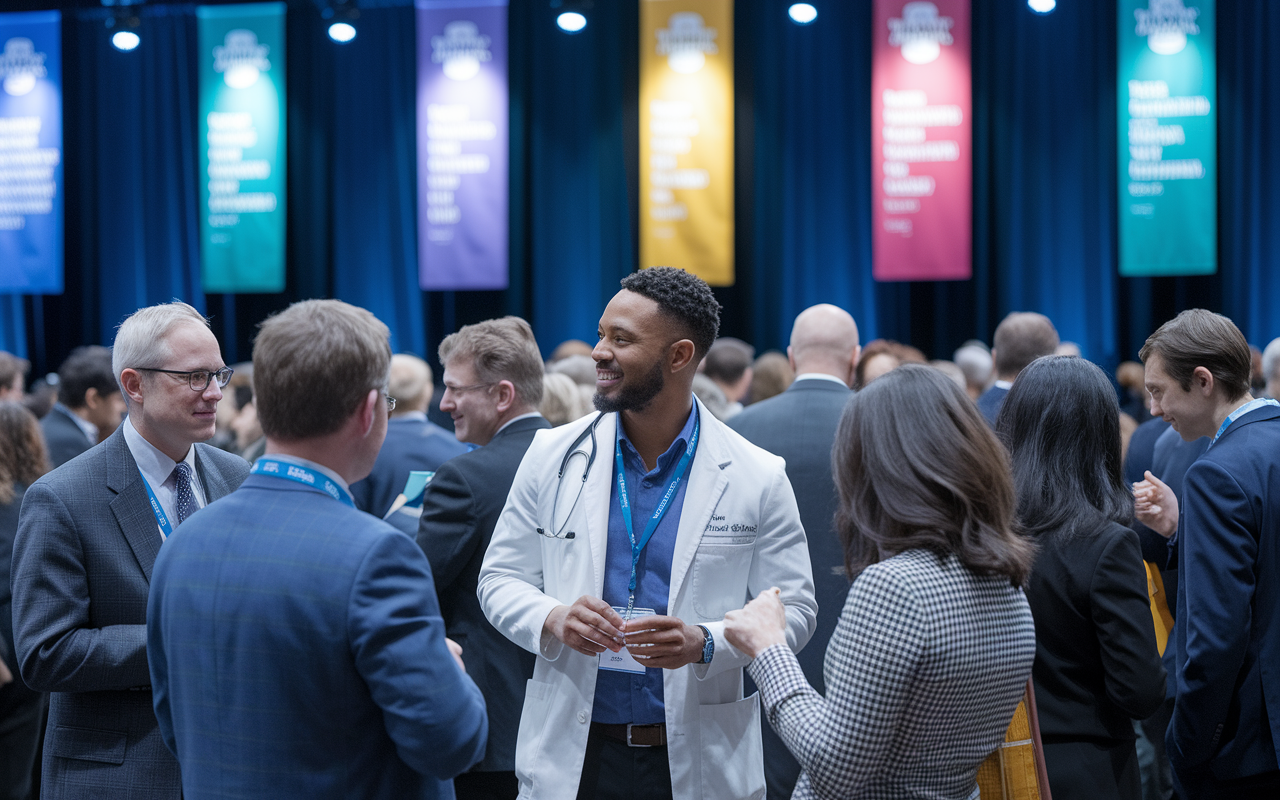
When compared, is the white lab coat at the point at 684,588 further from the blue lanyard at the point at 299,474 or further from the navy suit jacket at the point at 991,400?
the navy suit jacket at the point at 991,400

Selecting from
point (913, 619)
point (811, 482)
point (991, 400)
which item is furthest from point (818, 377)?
point (913, 619)

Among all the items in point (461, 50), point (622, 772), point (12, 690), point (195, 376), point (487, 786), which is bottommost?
point (487, 786)

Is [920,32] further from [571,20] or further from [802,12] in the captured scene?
[571,20]

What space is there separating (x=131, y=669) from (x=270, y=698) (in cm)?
64

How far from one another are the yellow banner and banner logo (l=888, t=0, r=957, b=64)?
1186 mm

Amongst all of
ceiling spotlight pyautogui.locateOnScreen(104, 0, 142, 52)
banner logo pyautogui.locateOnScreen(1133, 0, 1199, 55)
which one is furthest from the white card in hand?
ceiling spotlight pyautogui.locateOnScreen(104, 0, 142, 52)

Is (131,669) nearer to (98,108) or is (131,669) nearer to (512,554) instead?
(512,554)

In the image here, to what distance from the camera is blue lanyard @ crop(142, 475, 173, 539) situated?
85.0 inches

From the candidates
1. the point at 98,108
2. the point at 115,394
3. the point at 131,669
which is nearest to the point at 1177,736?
the point at 131,669

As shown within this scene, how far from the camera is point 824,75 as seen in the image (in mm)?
8477

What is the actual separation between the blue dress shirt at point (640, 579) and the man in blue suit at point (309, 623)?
0.62 metres

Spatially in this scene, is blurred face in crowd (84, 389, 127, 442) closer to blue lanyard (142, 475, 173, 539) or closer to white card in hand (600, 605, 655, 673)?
blue lanyard (142, 475, 173, 539)

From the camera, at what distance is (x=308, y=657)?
150 centimetres

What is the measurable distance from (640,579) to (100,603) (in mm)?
1067
